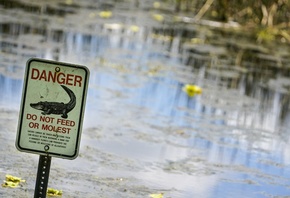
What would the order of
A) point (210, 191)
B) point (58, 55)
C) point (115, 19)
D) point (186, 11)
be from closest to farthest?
point (210, 191)
point (58, 55)
point (115, 19)
point (186, 11)

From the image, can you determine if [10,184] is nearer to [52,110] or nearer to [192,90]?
[52,110]

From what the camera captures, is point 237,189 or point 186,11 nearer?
point 237,189

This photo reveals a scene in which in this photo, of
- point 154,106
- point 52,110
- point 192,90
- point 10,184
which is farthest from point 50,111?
point 192,90

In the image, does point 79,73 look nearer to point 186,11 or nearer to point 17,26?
point 17,26

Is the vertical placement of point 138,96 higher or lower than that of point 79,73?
lower

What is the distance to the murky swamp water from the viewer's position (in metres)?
6.38

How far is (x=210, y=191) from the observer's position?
20.6ft

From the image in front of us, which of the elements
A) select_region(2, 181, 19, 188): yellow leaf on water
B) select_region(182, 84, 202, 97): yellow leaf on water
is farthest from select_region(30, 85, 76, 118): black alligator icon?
select_region(182, 84, 202, 97): yellow leaf on water

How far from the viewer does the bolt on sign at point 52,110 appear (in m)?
3.49

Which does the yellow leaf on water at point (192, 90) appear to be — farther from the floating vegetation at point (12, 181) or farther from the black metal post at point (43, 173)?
the black metal post at point (43, 173)

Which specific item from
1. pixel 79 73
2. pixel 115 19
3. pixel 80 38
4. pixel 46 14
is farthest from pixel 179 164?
pixel 115 19

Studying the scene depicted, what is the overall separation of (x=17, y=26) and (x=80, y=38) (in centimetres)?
86

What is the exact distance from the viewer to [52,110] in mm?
3516

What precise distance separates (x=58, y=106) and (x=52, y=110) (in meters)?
0.03
